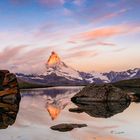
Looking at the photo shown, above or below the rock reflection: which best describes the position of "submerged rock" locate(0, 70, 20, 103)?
above

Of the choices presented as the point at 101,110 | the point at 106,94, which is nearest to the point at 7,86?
the point at 106,94

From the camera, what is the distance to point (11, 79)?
54531 mm

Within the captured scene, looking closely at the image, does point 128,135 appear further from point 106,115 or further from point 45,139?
point 106,115

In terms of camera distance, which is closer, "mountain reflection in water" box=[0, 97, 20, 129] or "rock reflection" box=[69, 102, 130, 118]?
"mountain reflection in water" box=[0, 97, 20, 129]

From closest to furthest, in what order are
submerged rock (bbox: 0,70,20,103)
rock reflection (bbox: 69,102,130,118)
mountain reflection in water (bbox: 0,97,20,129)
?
mountain reflection in water (bbox: 0,97,20,129) → rock reflection (bbox: 69,102,130,118) → submerged rock (bbox: 0,70,20,103)

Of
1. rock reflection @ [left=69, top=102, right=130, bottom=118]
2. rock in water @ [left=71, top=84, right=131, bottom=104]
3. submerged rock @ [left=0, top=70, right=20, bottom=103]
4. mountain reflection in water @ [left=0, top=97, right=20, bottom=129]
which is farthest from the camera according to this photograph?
submerged rock @ [left=0, top=70, right=20, bottom=103]

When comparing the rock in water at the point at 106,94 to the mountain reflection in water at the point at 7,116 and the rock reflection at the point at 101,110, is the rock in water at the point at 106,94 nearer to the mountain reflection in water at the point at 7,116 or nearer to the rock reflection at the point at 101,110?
the rock reflection at the point at 101,110

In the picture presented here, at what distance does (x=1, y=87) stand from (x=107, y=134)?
3340 cm

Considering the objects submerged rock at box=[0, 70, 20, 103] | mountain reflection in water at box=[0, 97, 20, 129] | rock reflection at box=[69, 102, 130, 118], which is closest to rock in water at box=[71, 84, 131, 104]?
rock reflection at box=[69, 102, 130, 118]

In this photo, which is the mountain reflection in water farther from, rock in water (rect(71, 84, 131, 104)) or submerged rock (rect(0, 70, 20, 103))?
rock in water (rect(71, 84, 131, 104))

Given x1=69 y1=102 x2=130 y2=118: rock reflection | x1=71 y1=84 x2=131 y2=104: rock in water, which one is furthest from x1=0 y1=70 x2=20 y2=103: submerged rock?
x1=69 y1=102 x2=130 y2=118: rock reflection

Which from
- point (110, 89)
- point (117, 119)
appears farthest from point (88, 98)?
point (117, 119)

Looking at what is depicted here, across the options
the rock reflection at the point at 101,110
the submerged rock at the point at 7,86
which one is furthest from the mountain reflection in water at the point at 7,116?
the submerged rock at the point at 7,86

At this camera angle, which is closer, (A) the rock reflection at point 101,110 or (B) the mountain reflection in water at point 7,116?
(B) the mountain reflection in water at point 7,116
